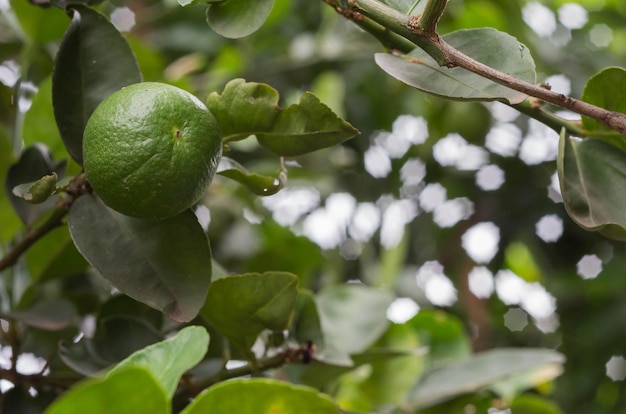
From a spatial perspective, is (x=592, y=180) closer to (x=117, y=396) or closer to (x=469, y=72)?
(x=469, y=72)

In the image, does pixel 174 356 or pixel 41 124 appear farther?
pixel 41 124

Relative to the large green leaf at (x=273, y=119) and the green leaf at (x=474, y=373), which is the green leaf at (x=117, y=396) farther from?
the green leaf at (x=474, y=373)

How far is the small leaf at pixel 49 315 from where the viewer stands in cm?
70

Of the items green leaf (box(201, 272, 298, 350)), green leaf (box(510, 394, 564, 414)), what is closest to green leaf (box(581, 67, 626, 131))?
green leaf (box(201, 272, 298, 350))

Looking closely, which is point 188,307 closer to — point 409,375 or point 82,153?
point 82,153

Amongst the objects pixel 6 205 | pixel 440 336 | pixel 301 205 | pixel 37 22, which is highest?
pixel 37 22

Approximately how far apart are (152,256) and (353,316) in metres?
0.40

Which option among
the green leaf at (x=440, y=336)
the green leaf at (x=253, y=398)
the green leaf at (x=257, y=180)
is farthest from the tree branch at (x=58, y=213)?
the green leaf at (x=440, y=336)

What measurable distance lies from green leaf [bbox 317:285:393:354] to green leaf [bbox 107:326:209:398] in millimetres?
382

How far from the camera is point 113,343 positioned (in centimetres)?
65

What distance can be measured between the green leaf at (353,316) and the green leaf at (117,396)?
472mm

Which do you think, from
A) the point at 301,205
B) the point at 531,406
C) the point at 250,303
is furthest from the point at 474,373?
the point at 301,205

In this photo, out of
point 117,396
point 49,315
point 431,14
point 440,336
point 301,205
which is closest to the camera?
point 117,396

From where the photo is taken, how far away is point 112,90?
585 millimetres
